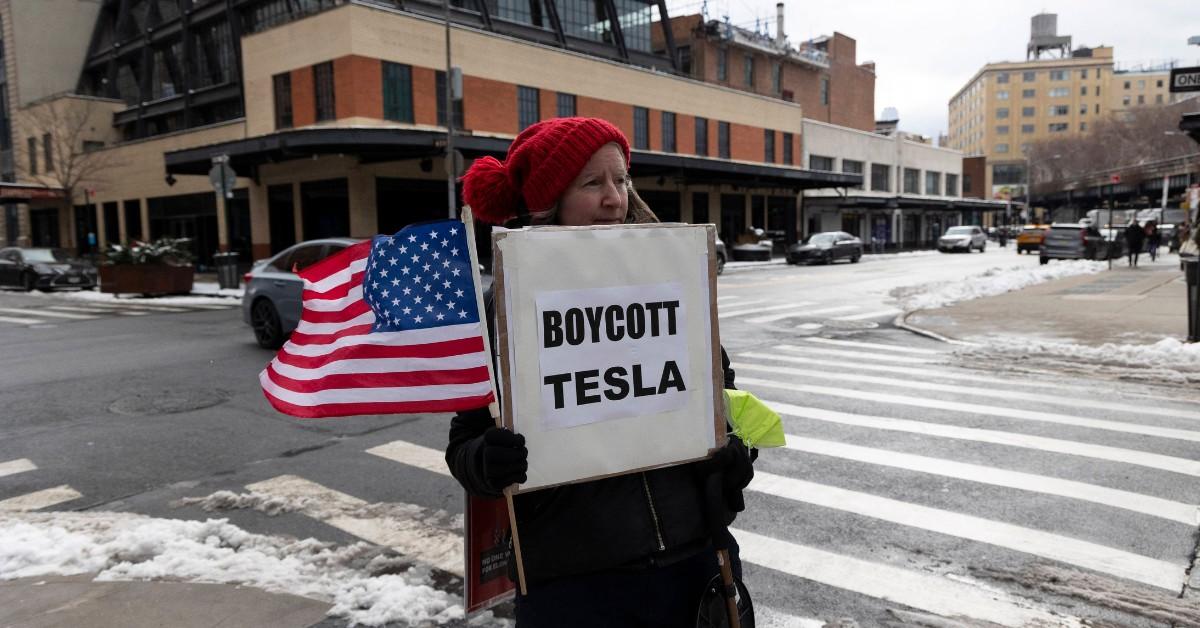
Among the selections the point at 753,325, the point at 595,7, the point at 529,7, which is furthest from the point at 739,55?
the point at 753,325

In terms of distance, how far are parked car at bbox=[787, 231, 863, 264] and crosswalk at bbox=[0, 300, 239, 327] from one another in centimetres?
2648

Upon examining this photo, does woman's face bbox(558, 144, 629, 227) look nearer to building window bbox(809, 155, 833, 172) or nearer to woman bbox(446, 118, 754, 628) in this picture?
→ woman bbox(446, 118, 754, 628)

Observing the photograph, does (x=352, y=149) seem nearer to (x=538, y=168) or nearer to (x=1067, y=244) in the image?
(x=538, y=168)

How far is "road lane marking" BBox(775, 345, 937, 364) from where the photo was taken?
10550 mm

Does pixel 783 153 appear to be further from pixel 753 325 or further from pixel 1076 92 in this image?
pixel 1076 92

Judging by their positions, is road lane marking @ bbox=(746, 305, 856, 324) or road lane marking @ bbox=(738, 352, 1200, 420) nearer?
road lane marking @ bbox=(738, 352, 1200, 420)

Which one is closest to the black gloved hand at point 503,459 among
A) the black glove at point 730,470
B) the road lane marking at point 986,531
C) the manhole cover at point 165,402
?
the black glove at point 730,470

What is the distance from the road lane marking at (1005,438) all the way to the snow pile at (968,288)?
10.0 meters

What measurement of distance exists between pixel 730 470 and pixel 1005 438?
5427mm

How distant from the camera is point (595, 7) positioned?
1726 inches

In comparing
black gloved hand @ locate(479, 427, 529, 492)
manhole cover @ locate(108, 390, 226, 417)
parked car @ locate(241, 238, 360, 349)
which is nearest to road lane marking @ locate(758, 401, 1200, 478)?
black gloved hand @ locate(479, 427, 529, 492)

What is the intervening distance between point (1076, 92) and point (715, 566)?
178624mm

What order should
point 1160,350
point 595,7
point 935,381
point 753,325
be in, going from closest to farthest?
1. point 935,381
2. point 1160,350
3. point 753,325
4. point 595,7

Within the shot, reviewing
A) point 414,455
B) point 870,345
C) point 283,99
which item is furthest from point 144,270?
point 870,345
